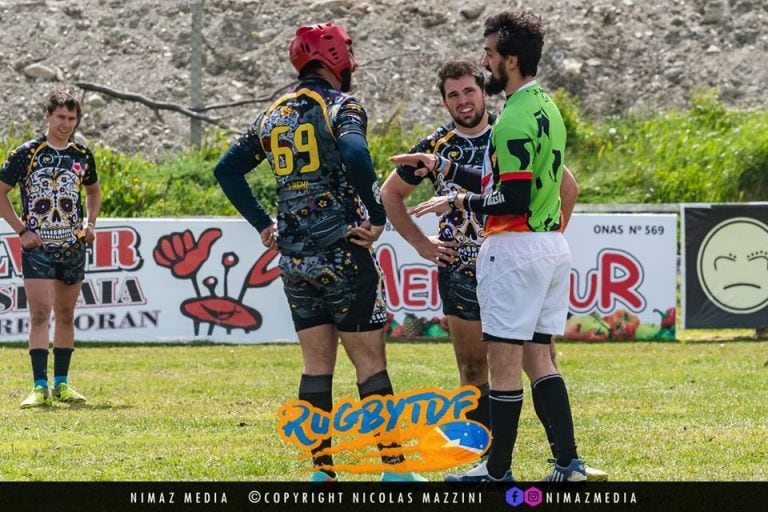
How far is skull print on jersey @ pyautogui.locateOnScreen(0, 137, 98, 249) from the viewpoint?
9.80 meters

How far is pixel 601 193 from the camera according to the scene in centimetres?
2486

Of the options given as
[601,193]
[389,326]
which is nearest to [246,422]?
[389,326]

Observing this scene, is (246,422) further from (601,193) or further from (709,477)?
(601,193)

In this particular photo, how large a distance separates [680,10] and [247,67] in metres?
10.1

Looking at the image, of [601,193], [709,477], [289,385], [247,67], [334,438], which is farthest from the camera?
[247,67]

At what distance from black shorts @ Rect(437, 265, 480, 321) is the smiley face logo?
964cm

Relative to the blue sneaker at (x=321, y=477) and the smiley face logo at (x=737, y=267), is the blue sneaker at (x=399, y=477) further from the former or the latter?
the smiley face logo at (x=737, y=267)

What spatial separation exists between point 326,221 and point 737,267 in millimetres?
10844

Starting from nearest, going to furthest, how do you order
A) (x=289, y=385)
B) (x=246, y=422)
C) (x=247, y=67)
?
(x=246, y=422), (x=289, y=385), (x=247, y=67)

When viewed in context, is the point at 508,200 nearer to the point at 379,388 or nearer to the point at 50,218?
the point at 379,388

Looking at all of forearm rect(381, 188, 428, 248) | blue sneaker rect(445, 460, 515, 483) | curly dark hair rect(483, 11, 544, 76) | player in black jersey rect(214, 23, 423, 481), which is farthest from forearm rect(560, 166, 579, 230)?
blue sneaker rect(445, 460, 515, 483)

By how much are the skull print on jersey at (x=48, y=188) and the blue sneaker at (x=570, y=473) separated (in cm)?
480

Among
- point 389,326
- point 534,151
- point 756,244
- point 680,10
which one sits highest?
point 680,10
